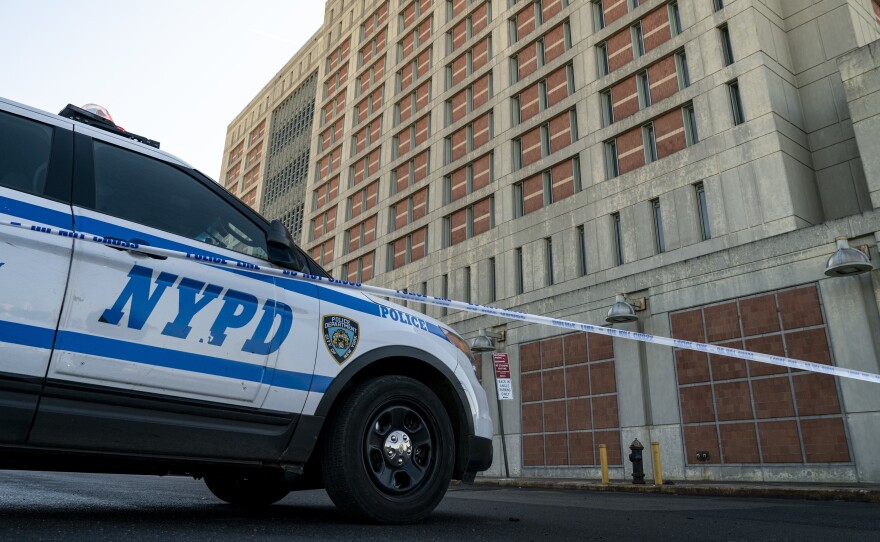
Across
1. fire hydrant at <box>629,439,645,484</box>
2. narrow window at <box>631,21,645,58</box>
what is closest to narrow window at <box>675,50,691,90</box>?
narrow window at <box>631,21,645,58</box>

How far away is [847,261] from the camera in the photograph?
Answer: 491 inches

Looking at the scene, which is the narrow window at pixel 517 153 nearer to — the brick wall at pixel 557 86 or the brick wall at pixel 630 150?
the brick wall at pixel 557 86

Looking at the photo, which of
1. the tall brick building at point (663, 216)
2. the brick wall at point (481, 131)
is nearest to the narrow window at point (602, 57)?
the tall brick building at point (663, 216)

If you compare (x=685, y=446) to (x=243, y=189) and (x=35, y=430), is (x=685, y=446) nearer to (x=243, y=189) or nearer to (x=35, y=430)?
(x=35, y=430)

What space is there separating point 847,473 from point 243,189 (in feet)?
165

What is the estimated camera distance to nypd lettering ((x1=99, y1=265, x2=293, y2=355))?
2955mm

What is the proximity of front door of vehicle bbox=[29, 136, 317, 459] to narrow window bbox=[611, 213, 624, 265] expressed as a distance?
60.1ft

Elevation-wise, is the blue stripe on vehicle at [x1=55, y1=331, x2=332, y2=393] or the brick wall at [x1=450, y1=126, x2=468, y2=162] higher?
the brick wall at [x1=450, y1=126, x2=468, y2=162]

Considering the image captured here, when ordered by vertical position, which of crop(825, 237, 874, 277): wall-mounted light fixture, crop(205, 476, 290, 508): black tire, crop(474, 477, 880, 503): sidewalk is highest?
crop(825, 237, 874, 277): wall-mounted light fixture

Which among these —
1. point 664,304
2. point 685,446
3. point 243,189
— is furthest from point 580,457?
point 243,189

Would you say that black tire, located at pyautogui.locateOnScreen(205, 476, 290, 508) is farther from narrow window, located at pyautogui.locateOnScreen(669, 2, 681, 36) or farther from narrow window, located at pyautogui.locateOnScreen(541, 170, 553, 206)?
narrow window, located at pyautogui.locateOnScreen(669, 2, 681, 36)

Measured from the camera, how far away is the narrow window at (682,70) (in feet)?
67.3

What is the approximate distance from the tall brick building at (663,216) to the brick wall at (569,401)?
7 centimetres

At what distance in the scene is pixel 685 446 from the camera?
16.5 metres
